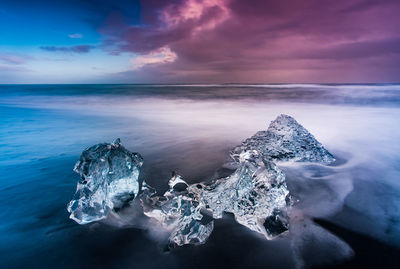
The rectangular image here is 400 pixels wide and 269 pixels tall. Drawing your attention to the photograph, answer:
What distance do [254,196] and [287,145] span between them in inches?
77.3

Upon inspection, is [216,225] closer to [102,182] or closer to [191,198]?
[191,198]

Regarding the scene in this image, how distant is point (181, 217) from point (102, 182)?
2.88ft

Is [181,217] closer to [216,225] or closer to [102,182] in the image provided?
[216,225]

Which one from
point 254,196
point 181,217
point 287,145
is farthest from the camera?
point 287,145

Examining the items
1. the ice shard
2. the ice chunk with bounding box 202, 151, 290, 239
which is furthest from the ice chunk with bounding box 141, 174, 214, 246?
the ice chunk with bounding box 202, 151, 290, 239

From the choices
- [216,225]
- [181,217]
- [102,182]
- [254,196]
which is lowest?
[216,225]

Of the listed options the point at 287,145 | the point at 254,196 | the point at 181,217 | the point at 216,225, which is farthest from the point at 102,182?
the point at 287,145

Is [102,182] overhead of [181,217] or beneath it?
overhead

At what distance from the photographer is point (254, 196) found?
7.18ft

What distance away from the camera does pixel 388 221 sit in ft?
7.16

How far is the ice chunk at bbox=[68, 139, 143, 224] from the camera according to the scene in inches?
85.7

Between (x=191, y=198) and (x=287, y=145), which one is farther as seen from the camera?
(x=287, y=145)

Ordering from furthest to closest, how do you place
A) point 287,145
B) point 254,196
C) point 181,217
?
point 287,145 → point 254,196 → point 181,217

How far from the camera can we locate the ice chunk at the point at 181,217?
6.18 ft
